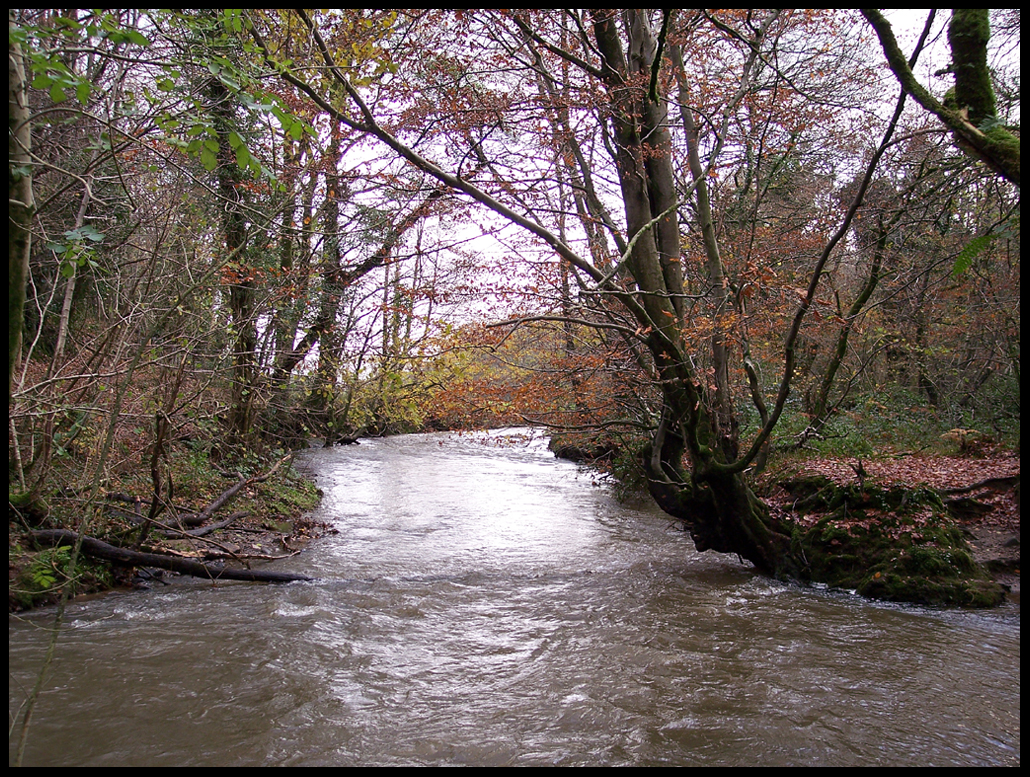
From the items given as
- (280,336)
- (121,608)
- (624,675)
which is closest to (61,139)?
(280,336)

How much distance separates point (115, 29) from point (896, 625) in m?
7.16

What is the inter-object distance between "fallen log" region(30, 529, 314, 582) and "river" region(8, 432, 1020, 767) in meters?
0.15

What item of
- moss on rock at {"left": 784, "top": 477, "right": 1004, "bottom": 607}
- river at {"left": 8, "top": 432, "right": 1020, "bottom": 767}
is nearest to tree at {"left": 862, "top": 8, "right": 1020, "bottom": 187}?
river at {"left": 8, "top": 432, "right": 1020, "bottom": 767}

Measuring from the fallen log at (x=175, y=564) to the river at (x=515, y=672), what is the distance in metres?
0.15

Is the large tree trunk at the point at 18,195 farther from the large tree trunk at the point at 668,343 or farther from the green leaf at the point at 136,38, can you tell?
the large tree trunk at the point at 668,343

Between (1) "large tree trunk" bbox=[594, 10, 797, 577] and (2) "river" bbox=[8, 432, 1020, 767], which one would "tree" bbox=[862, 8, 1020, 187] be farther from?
(2) "river" bbox=[8, 432, 1020, 767]

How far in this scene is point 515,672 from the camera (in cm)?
487

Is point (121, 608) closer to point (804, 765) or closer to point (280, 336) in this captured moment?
point (804, 765)

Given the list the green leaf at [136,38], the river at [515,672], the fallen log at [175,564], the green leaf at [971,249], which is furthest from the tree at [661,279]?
the fallen log at [175,564]

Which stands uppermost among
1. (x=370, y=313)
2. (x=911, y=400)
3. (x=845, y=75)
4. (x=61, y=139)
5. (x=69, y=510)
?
(x=845, y=75)

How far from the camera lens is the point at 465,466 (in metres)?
17.2

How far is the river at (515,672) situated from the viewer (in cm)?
381

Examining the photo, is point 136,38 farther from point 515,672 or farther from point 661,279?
point 661,279

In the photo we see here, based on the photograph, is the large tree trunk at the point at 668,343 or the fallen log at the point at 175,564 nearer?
the fallen log at the point at 175,564
